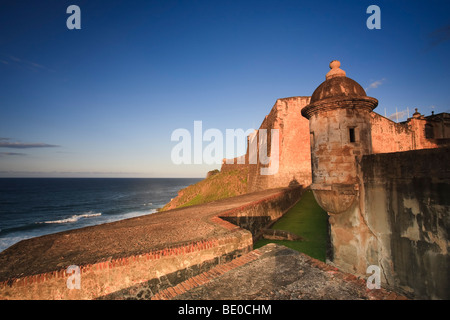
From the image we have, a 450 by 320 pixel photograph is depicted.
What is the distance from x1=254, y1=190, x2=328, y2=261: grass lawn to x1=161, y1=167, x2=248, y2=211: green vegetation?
13560 millimetres

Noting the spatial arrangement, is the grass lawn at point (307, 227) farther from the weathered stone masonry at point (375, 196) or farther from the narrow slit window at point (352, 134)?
the narrow slit window at point (352, 134)

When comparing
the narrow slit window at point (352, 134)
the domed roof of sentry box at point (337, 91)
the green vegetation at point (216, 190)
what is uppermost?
the domed roof of sentry box at point (337, 91)

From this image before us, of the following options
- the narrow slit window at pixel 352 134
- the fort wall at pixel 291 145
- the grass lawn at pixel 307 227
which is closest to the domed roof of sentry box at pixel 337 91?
the narrow slit window at pixel 352 134

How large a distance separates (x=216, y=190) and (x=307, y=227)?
20.0 meters

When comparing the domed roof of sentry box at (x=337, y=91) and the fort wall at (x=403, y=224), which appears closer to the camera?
the fort wall at (x=403, y=224)

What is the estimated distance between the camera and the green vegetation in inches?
1089

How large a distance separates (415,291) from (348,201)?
2.20 metres

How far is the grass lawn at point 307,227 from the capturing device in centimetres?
763

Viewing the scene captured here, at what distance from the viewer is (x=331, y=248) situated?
632 cm

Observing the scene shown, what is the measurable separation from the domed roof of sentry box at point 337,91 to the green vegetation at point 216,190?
21.6 meters

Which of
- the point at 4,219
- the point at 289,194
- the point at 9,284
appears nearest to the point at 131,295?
the point at 9,284

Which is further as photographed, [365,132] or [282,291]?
[365,132]

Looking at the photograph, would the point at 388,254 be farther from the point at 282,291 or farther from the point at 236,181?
the point at 236,181
